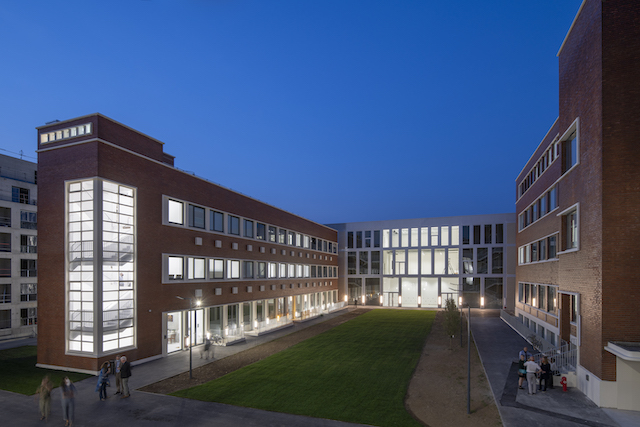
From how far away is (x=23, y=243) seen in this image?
116 feet

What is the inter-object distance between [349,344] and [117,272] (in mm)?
17298

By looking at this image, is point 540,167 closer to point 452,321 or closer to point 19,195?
point 452,321

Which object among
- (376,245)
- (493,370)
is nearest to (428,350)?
(493,370)

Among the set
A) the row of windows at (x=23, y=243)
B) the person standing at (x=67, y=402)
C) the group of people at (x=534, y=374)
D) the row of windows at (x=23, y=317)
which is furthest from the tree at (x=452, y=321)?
the row of windows at (x=23, y=243)

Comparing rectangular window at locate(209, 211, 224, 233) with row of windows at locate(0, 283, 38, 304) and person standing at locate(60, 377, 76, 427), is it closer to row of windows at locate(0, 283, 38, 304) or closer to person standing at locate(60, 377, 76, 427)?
person standing at locate(60, 377, 76, 427)

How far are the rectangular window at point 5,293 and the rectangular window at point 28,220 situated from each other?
210 inches

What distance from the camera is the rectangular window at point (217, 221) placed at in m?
31.7

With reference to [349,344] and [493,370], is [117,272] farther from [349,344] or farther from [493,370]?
[493,370]

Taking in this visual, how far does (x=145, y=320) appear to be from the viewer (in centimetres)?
2392

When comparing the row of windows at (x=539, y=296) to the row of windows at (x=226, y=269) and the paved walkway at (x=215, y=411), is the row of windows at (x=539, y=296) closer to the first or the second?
the paved walkway at (x=215, y=411)

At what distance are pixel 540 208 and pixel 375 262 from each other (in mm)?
32502

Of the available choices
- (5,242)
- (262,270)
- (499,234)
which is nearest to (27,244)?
(5,242)

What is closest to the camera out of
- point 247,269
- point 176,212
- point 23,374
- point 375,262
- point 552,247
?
point 23,374

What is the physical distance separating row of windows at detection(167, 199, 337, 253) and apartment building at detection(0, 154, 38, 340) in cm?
Result: 1832
